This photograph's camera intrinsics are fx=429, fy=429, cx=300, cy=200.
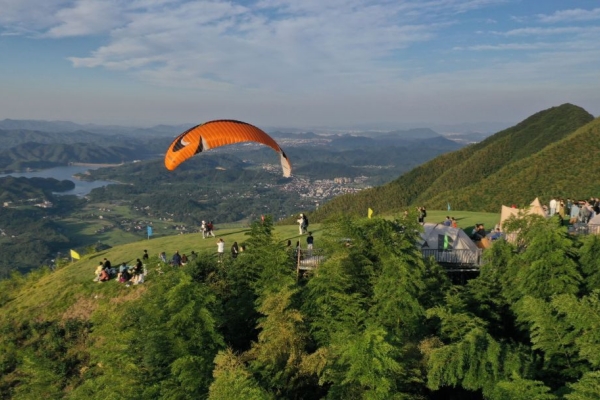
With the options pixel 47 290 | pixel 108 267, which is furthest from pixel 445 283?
pixel 47 290

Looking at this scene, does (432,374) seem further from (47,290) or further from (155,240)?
(155,240)

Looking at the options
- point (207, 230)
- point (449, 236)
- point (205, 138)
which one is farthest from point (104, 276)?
point (449, 236)

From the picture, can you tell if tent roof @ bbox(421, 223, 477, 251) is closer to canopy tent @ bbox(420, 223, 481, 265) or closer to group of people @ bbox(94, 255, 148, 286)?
canopy tent @ bbox(420, 223, 481, 265)

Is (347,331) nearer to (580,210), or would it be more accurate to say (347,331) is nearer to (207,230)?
(207,230)

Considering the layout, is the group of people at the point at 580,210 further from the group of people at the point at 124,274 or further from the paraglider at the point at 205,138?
the group of people at the point at 124,274

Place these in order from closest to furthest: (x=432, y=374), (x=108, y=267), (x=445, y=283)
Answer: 1. (x=432, y=374)
2. (x=445, y=283)
3. (x=108, y=267)

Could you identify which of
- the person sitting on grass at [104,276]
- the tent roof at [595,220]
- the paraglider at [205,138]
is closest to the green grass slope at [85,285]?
the person sitting on grass at [104,276]
